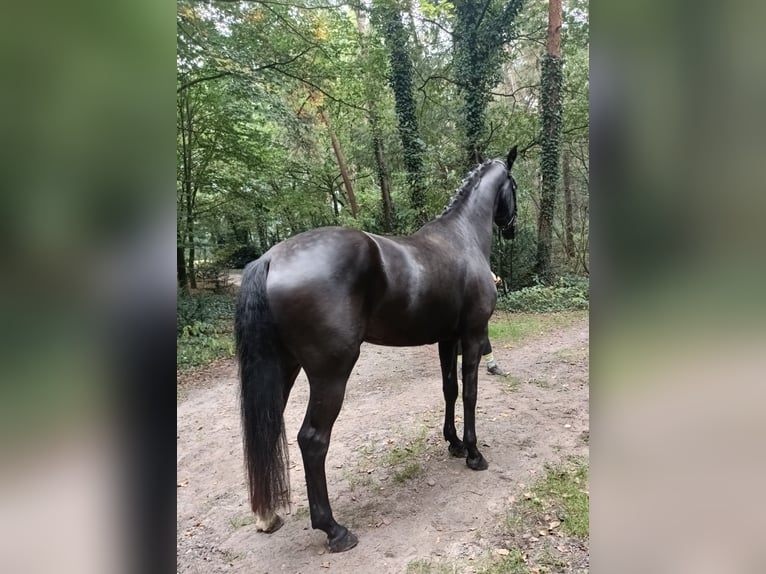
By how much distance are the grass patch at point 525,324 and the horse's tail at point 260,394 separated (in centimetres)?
303

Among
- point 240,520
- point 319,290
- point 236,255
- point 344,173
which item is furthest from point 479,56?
point 240,520

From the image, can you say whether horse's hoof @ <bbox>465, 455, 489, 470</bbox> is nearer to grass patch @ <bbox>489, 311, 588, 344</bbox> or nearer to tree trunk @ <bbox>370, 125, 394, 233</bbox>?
grass patch @ <bbox>489, 311, 588, 344</bbox>

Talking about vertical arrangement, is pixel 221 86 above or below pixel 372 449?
above

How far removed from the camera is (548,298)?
5.23 m

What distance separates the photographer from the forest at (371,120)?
3439 millimetres

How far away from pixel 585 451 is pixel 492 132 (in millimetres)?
4585

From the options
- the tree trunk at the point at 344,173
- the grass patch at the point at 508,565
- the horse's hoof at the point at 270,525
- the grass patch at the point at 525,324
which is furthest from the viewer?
the grass patch at the point at 525,324

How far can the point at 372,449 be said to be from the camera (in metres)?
2.58

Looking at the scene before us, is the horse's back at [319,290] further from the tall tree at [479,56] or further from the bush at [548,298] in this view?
the tall tree at [479,56]

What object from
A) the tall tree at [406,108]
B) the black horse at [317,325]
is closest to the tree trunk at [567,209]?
the tall tree at [406,108]

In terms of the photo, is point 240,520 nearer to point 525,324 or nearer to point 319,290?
point 319,290

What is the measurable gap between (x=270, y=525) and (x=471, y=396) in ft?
4.10
